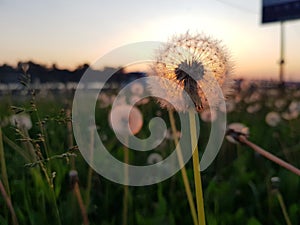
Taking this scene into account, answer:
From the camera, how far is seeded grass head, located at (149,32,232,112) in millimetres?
399

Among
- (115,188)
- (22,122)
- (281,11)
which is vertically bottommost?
(115,188)

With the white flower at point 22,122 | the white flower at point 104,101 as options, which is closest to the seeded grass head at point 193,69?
the white flower at point 22,122

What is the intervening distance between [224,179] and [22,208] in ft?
1.37

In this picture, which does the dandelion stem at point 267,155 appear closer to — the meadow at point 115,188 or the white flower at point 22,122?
the meadow at point 115,188

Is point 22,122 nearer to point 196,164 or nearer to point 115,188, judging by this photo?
point 115,188

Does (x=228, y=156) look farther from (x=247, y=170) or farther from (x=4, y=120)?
(x=4, y=120)

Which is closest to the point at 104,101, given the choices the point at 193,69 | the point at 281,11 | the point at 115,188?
the point at 281,11

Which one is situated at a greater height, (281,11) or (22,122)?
(281,11)

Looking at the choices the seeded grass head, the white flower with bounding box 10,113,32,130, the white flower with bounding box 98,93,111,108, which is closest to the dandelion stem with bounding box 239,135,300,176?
the seeded grass head

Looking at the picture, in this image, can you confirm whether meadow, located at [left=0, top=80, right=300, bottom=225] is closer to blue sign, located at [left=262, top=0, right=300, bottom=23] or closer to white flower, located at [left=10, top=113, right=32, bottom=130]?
white flower, located at [left=10, top=113, right=32, bottom=130]

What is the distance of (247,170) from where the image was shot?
1035 millimetres

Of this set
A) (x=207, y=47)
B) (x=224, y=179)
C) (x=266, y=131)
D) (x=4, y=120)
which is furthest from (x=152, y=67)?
(x=266, y=131)

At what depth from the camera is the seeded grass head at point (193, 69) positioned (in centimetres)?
40

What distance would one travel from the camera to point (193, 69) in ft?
1.35
